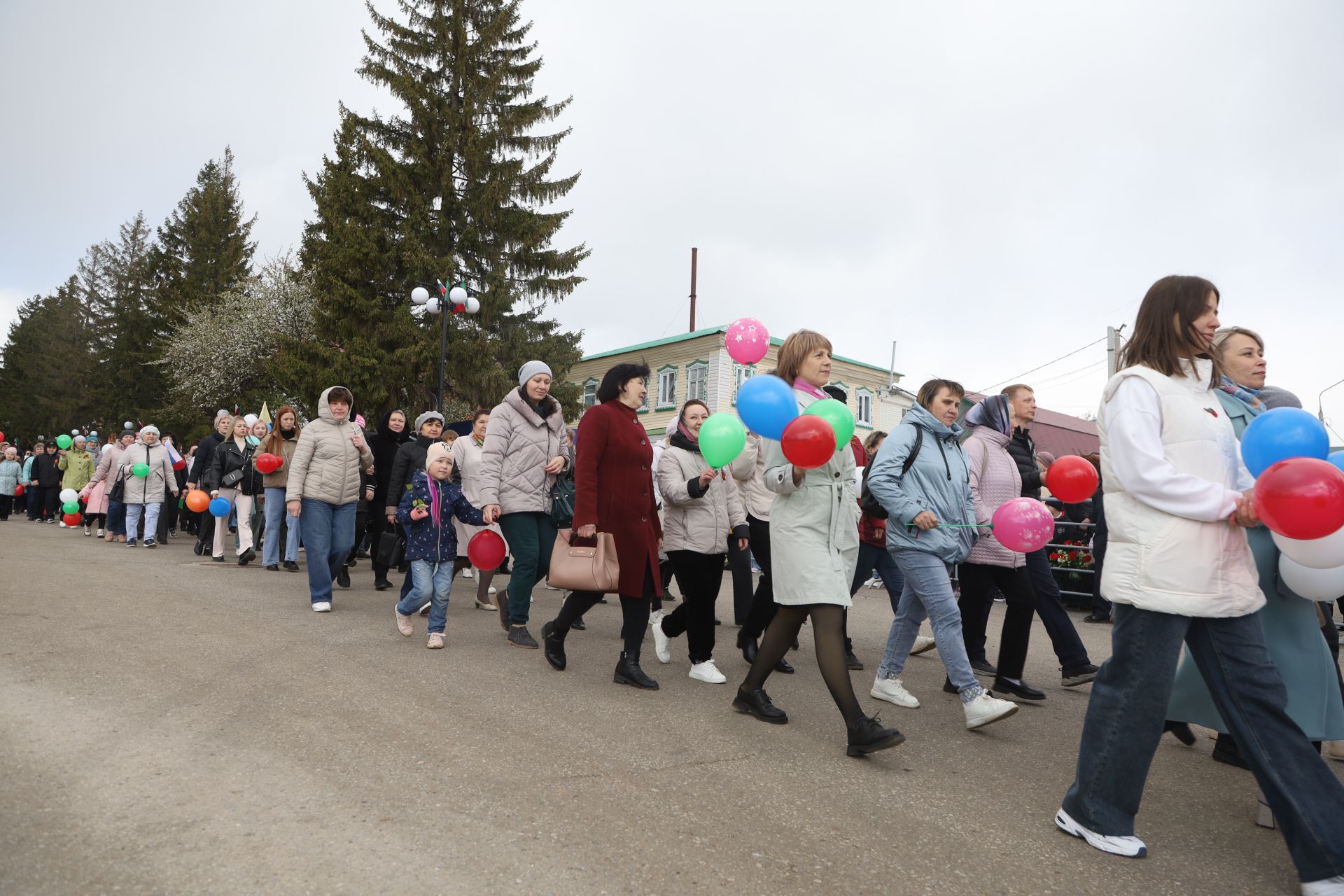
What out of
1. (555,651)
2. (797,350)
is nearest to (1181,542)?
(797,350)

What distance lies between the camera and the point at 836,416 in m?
4.36

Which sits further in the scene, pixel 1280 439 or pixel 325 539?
pixel 325 539

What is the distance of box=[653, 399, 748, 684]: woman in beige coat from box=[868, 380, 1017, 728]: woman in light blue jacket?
117 cm

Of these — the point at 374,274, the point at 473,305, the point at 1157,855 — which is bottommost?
the point at 1157,855

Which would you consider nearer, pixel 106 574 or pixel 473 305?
pixel 106 574

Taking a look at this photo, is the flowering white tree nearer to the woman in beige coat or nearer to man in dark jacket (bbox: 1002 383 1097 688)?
the woman in beige coat

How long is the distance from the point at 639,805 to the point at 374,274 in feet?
85.9

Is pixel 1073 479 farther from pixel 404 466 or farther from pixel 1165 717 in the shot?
pixel 404 466

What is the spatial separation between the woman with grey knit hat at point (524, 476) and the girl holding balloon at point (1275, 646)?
408 centimetres

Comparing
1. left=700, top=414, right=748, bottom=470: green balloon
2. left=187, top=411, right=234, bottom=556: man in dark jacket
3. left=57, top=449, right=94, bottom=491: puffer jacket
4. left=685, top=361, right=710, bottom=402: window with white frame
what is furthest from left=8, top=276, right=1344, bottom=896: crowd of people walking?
left=685, top=361, right=710, bottom=402: window with white frame

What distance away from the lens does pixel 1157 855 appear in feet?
10.3

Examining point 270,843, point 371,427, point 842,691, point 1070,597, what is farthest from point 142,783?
point 371,427

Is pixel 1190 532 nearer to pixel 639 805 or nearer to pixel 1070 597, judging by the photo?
pixel 639 805

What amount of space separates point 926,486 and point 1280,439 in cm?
192
